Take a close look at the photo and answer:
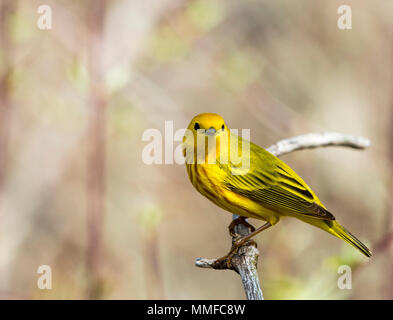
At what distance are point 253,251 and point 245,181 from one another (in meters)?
0.61

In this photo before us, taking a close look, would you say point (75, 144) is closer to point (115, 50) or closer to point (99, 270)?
point (115, 50)

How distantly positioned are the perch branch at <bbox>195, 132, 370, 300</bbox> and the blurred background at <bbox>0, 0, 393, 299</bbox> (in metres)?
0.91

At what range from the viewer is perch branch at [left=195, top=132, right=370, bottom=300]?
3.53 meters

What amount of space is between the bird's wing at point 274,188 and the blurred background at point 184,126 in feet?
4.55

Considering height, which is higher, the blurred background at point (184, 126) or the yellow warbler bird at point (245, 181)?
the blurred background at point (184, 126)

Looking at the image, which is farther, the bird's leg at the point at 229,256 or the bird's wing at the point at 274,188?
the bird's wing at the point at 274,188

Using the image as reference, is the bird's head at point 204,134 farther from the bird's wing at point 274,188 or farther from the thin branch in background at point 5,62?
the thin branch in background at point 5,62

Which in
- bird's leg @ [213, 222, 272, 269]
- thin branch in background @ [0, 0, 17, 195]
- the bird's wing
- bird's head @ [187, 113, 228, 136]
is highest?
thin branch in background @ [0, 0, 17, 195]

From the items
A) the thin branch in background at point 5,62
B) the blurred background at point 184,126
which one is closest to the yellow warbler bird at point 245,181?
the blurred background at point 184,126

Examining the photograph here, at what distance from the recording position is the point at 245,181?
4223 millimetres

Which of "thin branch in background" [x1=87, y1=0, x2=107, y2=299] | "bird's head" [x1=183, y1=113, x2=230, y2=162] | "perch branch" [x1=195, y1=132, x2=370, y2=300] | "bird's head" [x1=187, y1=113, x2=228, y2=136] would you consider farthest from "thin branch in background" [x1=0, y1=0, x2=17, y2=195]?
"perch branch" [x1=195, y1=132, x2=370, y2=300]

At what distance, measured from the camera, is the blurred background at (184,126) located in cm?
610

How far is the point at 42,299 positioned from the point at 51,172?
8.27 ft

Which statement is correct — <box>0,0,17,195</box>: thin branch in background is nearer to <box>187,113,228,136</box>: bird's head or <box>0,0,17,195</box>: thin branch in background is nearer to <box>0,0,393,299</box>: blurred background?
<box>0,0,393,299</box>: blurred background
